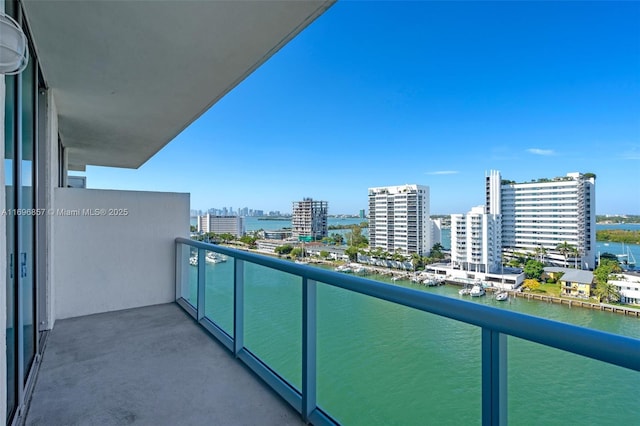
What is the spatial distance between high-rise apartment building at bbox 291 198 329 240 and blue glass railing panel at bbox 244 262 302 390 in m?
10.3

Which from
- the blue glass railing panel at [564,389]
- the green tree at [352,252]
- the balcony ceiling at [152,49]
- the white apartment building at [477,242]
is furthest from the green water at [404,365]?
the green tree at [352,252]

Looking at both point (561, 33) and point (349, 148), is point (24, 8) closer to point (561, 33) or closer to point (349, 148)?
point (561, 33)

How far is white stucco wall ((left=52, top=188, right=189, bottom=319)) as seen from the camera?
153 inches

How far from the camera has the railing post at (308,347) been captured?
73.7 inches

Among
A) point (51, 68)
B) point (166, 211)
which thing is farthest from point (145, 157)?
point (51, 68)

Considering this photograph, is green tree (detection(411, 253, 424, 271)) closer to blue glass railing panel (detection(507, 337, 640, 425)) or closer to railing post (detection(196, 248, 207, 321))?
railing post (detection(196, 248, 207, 321))

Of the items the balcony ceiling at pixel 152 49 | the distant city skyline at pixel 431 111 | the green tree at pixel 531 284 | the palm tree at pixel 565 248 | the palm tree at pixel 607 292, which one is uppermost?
the distant city skyline at pixel 431 111

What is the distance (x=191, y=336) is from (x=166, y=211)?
7.04ft

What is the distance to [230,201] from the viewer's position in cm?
3155

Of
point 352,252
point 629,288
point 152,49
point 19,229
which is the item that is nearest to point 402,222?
point 352,252

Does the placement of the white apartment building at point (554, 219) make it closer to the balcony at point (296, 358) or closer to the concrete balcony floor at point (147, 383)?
the balcony at point (296, 358)

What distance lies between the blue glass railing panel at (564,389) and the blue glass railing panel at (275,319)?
1.24 m

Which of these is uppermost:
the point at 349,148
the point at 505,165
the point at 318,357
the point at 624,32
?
the point at 624,32

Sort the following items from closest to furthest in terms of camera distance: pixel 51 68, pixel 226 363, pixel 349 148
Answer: pixel 226 363
pixel 51 68
pixel 349 148
